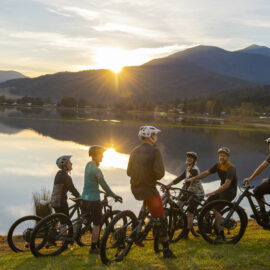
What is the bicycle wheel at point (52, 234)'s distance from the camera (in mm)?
6515

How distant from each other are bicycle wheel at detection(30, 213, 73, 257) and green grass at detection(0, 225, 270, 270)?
0.67 ft

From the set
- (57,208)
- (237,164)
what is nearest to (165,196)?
(57,208)

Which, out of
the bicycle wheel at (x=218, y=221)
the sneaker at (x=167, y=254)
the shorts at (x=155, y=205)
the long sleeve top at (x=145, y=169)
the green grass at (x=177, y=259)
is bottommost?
the green grass at (x=177, y=259)

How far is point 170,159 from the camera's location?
27.7 meters

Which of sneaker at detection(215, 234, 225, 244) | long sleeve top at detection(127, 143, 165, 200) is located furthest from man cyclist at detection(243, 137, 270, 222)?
long sleeve top at detection(127, 143, 165, 200)

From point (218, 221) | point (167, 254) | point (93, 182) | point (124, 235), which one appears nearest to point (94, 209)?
point (93, 182)

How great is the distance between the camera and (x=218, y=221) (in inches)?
284

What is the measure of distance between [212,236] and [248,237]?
1.13 metres

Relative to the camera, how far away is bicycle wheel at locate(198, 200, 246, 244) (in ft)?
23.1

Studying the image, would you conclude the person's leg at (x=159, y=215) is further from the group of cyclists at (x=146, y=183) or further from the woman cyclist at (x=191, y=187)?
the woman cyclist at (x=191, y=187)

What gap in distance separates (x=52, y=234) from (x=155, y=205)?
2.34m

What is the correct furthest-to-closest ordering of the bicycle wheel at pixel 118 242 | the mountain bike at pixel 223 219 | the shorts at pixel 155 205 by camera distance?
the mountain bike at pixel 223 219
the bicycle wheel at pixel 118 242
the shorts at pixel 155 205

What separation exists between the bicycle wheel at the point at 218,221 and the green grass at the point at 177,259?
0.22 metres

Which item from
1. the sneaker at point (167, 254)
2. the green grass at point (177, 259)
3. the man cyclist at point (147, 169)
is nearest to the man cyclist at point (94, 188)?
the green grass at point (177, 259)
